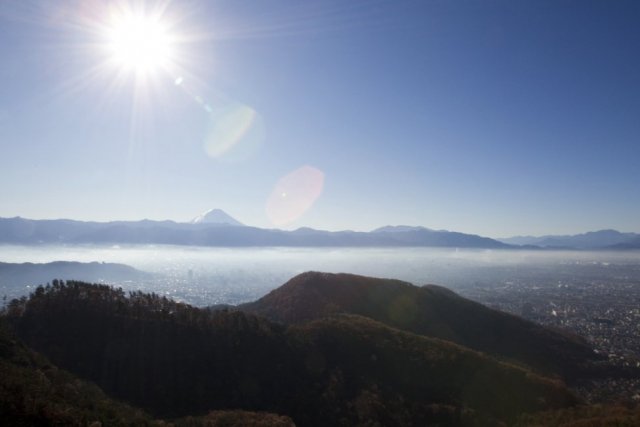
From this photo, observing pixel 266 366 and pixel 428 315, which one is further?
pixel 428 315

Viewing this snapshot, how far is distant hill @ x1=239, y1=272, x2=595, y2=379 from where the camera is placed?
106000mm

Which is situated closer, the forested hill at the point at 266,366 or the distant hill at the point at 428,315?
the forested hill at the point at 266,366

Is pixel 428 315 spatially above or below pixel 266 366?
below

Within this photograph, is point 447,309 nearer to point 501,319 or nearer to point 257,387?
point 501,319

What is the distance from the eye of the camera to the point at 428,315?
11612cm

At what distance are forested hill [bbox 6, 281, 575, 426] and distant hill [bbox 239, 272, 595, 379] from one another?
3464 centimetres

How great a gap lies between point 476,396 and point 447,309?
6839cm

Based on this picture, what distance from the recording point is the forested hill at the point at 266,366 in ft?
171

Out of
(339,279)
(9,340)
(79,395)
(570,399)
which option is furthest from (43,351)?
(339,279)

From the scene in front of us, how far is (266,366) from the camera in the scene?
60812 millimetres

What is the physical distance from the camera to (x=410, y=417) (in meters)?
51.1

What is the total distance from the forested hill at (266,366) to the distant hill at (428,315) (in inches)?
1364

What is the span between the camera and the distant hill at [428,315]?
4173 inches

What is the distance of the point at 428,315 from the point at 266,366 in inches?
2652
